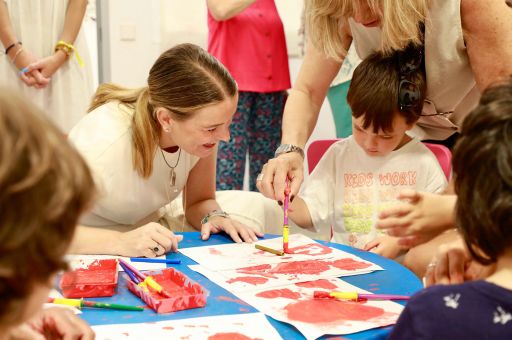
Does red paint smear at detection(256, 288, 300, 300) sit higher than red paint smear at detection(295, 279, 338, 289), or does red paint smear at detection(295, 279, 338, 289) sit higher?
red paint smear at detection(256, 288, 300, 300)

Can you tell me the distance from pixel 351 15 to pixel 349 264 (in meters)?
0.71

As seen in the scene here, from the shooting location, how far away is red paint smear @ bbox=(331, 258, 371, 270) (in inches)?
58.1

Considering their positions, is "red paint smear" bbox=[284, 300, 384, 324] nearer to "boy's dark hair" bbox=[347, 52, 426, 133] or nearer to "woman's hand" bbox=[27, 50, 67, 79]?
"boy's dark hair" bbox=[347, 52, 426, 133]

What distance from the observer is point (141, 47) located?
4.22m

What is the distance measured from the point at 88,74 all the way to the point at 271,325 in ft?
6.56

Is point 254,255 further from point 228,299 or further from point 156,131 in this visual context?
point 156,131

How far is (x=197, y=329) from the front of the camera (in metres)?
1.10

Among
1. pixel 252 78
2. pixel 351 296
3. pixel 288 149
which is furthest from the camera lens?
pixel 252 78

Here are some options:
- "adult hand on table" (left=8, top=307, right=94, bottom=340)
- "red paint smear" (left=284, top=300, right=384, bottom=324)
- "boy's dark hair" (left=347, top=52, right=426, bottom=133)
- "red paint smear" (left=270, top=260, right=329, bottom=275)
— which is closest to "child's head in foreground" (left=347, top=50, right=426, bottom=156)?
"boy's dark hair" (left=347, top=52, right=426, bottom=133)

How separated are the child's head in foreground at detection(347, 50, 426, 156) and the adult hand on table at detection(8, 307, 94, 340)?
48.6 inches

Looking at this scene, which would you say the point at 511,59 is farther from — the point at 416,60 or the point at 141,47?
the point at 141,47

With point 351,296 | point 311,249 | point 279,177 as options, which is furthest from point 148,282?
point 279,177

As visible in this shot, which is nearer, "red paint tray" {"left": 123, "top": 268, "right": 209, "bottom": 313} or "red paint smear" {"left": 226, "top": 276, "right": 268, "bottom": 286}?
"red paint tray" {"left": 123, "top": 268, "right": 209, "bottom": 313}

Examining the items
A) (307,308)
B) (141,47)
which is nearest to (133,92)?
(307,308)
